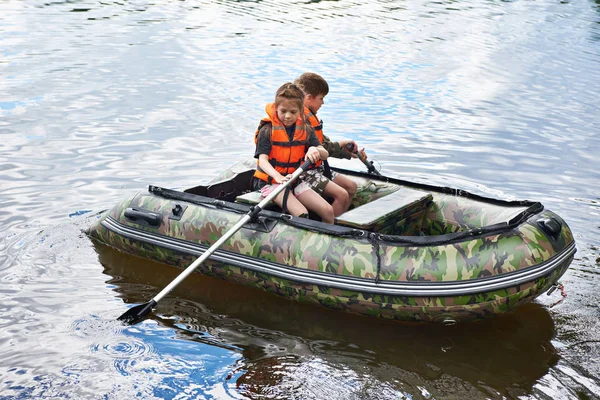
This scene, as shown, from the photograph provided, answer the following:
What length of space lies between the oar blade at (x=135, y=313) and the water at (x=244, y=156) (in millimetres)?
108

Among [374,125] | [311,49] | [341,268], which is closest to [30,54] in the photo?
[311,49]

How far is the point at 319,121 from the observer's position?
6.27 m

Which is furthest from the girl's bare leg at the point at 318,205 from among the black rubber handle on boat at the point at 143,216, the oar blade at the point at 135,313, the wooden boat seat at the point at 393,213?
the oar blade at the point at 135,313

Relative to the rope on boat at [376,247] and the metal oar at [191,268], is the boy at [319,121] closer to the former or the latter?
the metal oar at [191,268]

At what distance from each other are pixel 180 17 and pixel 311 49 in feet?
14.6

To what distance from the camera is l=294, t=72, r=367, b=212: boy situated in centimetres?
604

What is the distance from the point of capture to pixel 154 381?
4.70 meters

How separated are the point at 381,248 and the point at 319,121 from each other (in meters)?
1.53

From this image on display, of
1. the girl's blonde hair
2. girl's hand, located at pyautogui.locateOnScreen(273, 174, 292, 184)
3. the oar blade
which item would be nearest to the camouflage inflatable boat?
girl's hand, located at pyautogui.locateOnScreen(273, 174, 292, 184)

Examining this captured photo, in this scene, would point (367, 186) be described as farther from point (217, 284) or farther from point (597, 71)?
point (597, 71)

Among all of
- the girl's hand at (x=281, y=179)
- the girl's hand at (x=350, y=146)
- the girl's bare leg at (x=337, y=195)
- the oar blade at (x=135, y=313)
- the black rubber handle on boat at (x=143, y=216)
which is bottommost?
the oar blade at (x=135, y=313)

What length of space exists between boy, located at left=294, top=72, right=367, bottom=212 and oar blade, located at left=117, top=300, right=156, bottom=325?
174 cm

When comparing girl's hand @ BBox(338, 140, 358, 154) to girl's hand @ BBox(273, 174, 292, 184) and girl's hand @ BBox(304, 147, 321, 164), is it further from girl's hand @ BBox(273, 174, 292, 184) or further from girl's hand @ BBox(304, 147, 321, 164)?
girl's hand @ BBox(273, 174, 292, 184)

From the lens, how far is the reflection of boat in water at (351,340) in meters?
4.88
